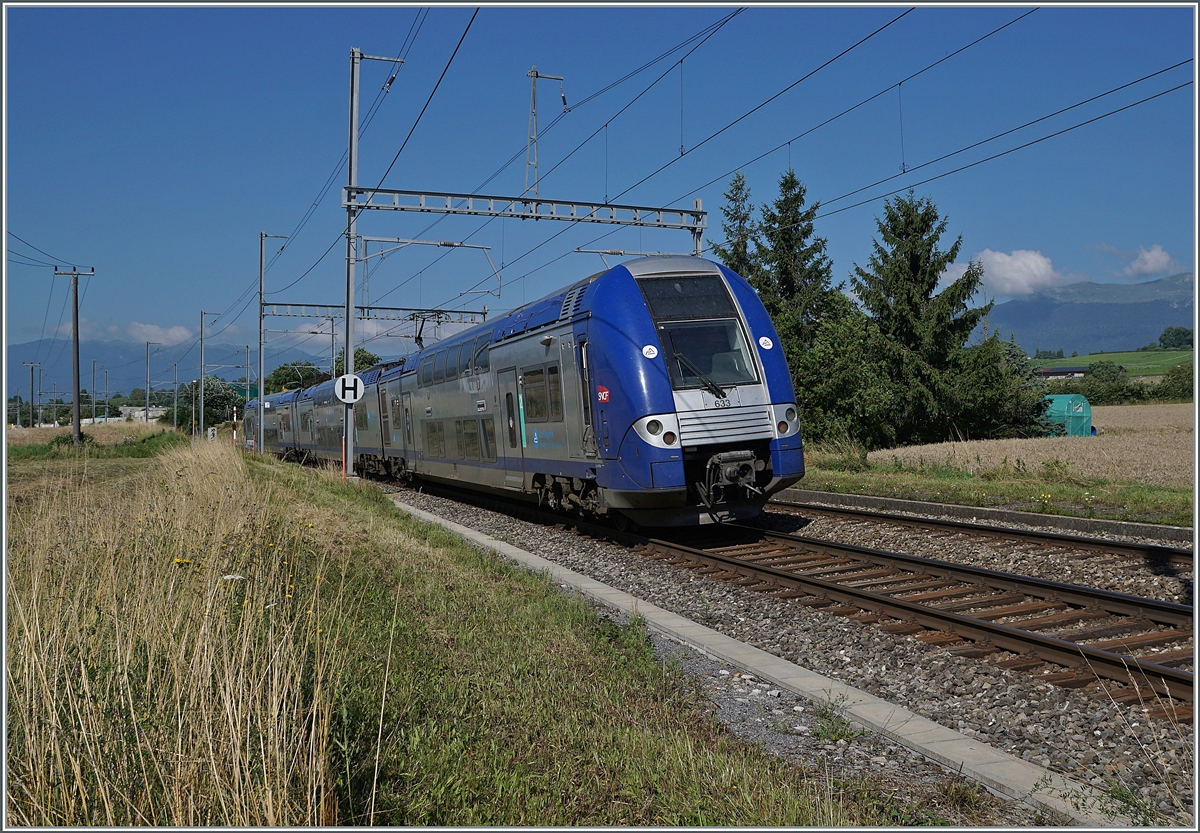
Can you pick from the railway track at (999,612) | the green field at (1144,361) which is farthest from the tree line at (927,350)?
the green field at (1144,361)

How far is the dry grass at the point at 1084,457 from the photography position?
57.8ft

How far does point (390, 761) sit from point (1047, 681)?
432 cm

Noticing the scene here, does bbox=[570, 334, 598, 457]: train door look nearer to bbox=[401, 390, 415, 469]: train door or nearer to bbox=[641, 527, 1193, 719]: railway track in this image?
bbox=[641, 527, 1193, 719]: railway track

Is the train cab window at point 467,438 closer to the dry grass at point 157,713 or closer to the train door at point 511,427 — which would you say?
the train door at point 511,427

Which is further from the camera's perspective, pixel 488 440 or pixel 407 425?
pixel 407 425

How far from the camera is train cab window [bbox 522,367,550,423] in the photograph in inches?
534

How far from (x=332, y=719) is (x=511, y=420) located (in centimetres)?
1076

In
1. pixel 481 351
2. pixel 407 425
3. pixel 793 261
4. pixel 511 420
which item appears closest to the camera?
pixel 511 420

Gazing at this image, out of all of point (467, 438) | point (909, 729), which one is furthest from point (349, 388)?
point (909, 729)

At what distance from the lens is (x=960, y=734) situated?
499 centimetres

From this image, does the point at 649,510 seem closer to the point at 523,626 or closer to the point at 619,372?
the point at 619,372

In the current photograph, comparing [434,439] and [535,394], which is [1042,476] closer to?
[535,394]

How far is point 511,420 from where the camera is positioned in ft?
49.4

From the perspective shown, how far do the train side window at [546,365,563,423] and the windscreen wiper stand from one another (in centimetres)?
226
